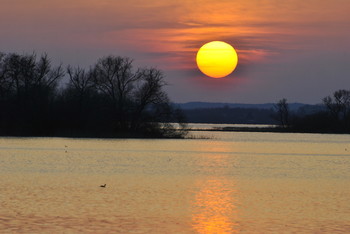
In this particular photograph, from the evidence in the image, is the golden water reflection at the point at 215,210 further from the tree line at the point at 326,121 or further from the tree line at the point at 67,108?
the tree line at the point at 326,121

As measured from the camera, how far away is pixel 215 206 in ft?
86.7

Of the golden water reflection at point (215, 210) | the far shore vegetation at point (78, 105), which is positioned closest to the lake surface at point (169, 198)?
the golden water reflection at point (215, 210)

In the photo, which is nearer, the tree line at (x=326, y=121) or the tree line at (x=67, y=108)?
the tree line at (x=67, y=108)

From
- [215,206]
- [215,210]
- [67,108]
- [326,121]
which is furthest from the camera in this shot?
[326,121]

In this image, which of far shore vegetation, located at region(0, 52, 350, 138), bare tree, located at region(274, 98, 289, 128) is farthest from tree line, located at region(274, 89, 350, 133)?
far shore vegetation, located at region(0, 52, 350, 138)

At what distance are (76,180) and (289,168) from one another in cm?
1998

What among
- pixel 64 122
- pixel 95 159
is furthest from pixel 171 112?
pixel 95 159

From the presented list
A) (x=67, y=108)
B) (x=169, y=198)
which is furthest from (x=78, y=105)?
(x=169, y=198)

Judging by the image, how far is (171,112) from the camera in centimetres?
9262

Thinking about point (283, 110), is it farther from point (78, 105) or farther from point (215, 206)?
point (215, 206)

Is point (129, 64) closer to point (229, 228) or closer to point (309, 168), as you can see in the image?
point (309, 168)

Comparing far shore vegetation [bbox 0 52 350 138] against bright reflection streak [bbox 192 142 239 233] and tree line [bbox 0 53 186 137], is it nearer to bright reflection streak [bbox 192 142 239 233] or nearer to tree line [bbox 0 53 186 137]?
tree line [bbox 0 53 186 137]

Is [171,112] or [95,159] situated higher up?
[171,112]

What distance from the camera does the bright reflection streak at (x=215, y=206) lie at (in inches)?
843
